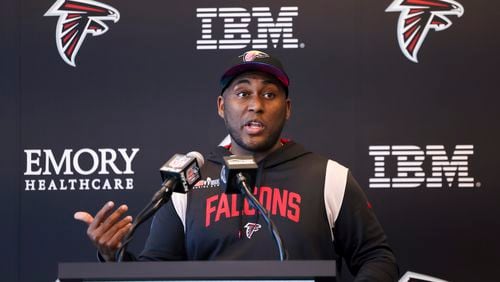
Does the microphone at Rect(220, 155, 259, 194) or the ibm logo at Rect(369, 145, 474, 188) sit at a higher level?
the microphone at Rect(220, 155, 259, 194)

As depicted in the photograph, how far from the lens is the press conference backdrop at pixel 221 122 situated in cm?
314

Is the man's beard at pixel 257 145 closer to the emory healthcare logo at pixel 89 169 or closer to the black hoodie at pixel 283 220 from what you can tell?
the black hoodie at pixel 283 220

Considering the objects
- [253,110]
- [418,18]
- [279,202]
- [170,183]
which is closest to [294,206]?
[279,202]

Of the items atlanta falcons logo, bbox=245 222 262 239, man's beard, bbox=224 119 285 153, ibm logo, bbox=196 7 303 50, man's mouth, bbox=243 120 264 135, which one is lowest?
atlanta falcons logo, bbox=245 222 262 239

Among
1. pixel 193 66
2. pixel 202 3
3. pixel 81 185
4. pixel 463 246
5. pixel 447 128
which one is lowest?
pixel 463 246

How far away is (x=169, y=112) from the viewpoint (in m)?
3.21

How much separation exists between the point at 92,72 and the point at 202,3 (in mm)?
505

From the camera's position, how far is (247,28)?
3.21m

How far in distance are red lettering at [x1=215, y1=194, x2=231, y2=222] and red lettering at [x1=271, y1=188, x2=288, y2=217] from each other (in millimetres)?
131

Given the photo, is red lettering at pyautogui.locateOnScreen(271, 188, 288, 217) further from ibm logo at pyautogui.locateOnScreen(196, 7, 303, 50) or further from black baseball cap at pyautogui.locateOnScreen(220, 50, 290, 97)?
ibm logo at pyautogui.locateOnScreen(196, 7, 303, 50)

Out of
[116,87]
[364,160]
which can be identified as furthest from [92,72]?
[364,160]

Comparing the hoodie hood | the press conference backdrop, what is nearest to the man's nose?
the hoodie hood

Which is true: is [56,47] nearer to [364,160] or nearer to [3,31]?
[3,31]

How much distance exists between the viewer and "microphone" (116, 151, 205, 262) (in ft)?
5.82
